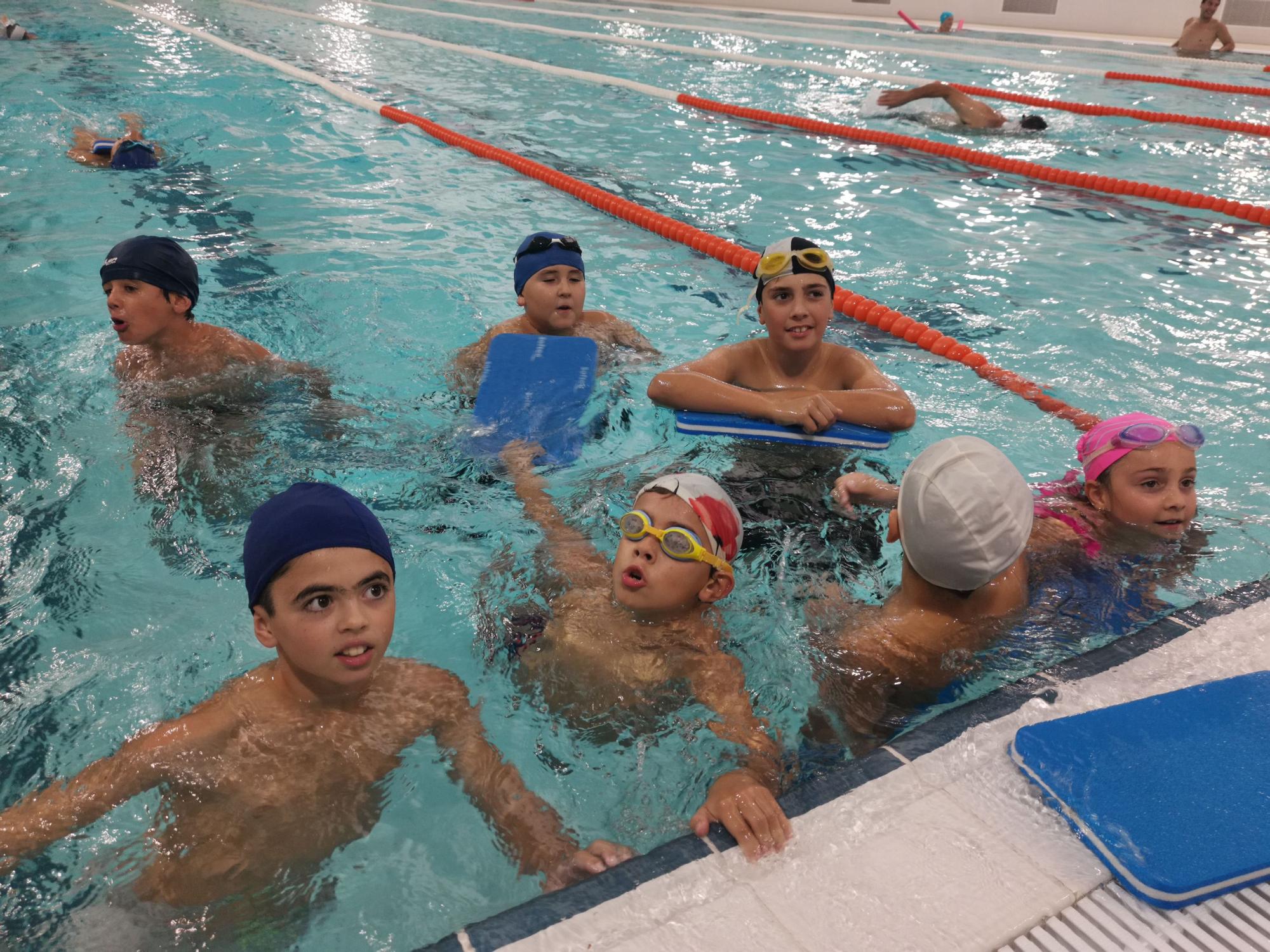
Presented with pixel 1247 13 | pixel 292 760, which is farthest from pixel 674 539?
pixel 1247 13

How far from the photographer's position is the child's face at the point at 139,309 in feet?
13.4

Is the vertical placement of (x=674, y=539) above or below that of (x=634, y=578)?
above

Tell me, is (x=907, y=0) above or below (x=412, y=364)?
above

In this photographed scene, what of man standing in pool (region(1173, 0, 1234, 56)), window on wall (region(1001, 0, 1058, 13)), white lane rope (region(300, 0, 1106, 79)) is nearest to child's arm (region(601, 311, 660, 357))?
white lane rope (region(300, 0, 1106, 79))

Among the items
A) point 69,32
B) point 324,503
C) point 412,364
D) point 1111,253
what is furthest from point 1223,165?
point 69,32

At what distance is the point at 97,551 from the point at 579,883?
94.5 inches

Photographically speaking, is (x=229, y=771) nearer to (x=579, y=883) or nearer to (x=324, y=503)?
(x=324, y=503)

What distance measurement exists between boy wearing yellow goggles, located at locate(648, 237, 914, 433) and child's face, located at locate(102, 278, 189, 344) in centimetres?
217

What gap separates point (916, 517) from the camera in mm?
2520

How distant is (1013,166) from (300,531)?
8790mm

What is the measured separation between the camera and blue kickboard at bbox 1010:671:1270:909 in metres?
1.88

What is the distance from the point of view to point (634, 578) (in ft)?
8.93

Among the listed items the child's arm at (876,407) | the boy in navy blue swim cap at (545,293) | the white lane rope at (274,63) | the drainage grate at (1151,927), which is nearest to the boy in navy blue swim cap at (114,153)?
the white lane rope at (274,63)

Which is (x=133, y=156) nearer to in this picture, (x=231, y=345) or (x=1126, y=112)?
(x=231, y=345)
